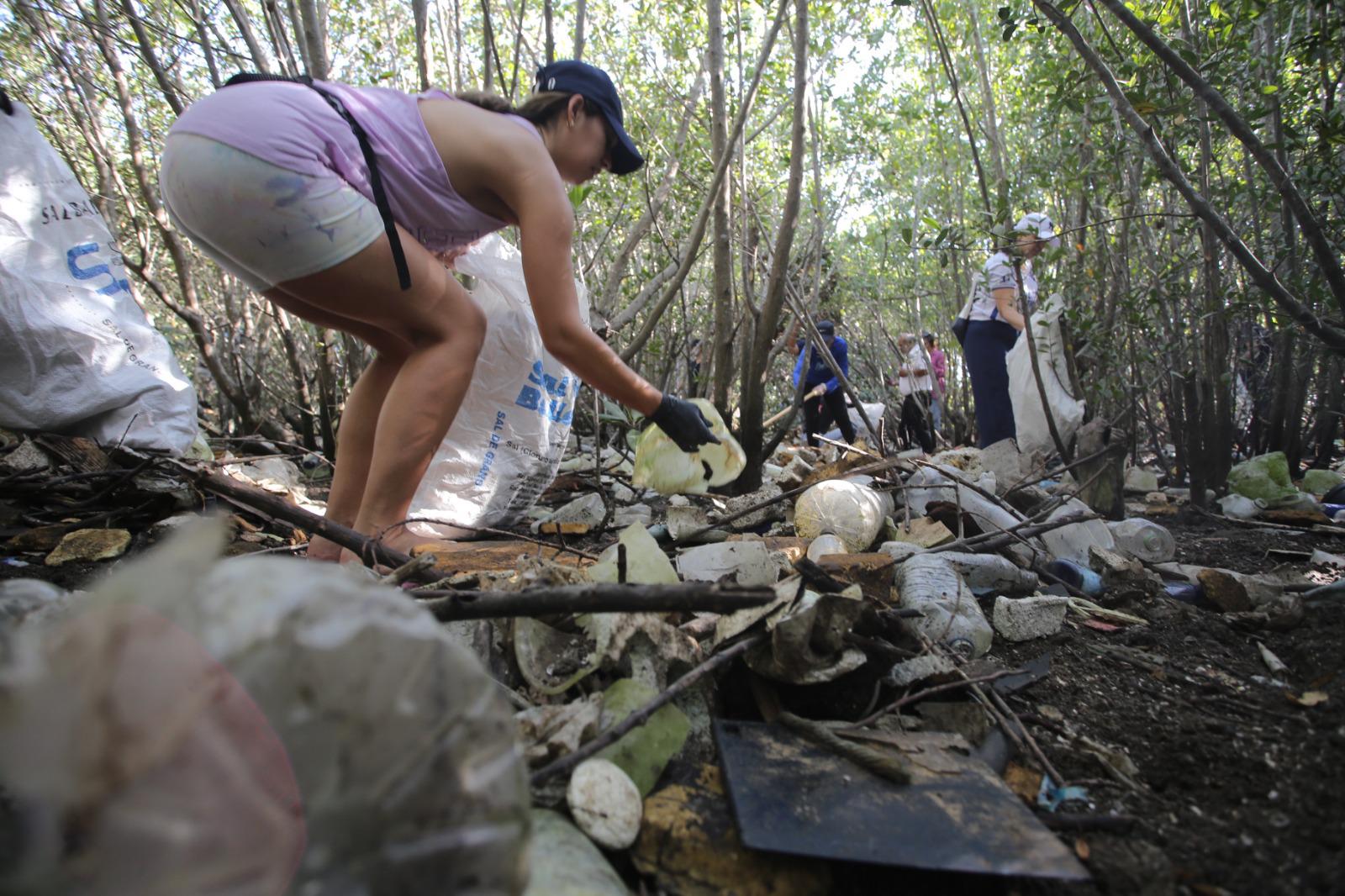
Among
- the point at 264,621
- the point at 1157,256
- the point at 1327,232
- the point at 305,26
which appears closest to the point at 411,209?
the point at 264,621

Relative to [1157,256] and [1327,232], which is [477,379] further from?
[1157,256]

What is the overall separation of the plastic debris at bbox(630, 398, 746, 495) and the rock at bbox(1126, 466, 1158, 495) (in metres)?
2.64

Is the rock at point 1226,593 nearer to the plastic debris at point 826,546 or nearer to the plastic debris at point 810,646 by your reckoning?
the plastic debris at point 826,546

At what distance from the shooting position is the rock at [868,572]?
5.18 feet

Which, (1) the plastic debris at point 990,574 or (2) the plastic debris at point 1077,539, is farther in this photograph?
(2) the plastic debris at point 1077,539

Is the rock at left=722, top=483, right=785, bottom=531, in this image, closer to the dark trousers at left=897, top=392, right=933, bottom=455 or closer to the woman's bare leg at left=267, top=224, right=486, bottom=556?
the woman's bare leg at left=267, top=224, right=486, bottom=556

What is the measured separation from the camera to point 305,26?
2.80m

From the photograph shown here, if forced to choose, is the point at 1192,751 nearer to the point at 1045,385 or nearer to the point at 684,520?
the point at 684,520

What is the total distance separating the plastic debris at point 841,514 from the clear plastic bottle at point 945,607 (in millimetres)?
507

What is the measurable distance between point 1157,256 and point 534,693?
13.7 feet

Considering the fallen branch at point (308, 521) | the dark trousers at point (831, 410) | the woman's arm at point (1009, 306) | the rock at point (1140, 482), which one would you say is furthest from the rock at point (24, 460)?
the dark trousers at point (831, 410)

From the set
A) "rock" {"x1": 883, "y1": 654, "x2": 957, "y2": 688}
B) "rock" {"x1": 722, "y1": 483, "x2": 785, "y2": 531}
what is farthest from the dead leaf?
"rock" {"x1": 722, "y1": 483, "x2": 785, "y2": 531}

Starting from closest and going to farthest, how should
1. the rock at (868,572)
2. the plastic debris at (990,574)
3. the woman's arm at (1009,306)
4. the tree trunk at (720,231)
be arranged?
the rock at (868,572)
the plastic debris at (990,574)
the tree trunk at (720,231)
the woman's arm at (1009,306)

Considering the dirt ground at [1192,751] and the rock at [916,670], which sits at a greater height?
the rock at [916,670]
